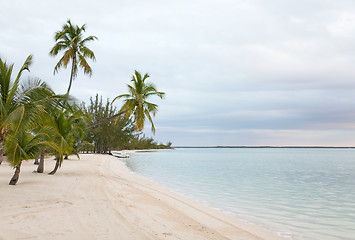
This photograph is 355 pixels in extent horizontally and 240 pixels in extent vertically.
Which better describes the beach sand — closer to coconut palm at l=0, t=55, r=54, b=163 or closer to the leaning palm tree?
the leaning palm tree

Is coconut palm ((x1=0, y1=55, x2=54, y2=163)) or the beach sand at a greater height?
coconut palm ((x1=0, y1=55, x2=54, y2=163))

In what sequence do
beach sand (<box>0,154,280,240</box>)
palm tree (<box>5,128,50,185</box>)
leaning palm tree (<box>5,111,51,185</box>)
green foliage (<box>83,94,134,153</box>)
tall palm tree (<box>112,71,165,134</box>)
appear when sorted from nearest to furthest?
beach sand (<box>0,154,280,240</box>), leaning palm tree (<box>5,111,51,185</box>), palm tree (<box>5,128,50,185</box>), tall palm tree (<box>112,71,165,134</box>), green foliage (<box>83,94,134,153</box>)

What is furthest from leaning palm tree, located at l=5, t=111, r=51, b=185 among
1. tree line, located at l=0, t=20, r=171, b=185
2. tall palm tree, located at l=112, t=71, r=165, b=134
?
tall palm tree, located at l=112, t=71, r=165, b=134

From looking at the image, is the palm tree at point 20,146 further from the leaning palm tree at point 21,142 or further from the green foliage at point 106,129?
the green foliage at point 106,129

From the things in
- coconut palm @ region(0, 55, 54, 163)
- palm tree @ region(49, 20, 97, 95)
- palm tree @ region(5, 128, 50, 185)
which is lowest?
palm tree @ region(5, 128, 50, 185)

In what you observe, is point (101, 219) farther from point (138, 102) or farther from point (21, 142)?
point (138, 102)

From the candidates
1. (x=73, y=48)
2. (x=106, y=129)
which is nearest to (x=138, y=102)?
(x=73, y=48)

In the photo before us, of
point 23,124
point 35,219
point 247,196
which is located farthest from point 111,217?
point 247,196

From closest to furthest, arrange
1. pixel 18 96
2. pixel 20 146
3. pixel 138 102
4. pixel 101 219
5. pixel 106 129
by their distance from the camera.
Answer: pixel 101 219 → pixel 18 96 → pixel 20 146 → pixel 138 102 → pixel 106 129

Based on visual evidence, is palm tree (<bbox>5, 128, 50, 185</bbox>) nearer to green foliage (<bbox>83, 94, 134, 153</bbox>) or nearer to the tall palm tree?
the tall palm tree

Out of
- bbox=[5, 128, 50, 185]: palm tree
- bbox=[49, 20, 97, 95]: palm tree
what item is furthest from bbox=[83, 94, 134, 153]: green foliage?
bbox=[5, 128, 50, 185]: palm tree

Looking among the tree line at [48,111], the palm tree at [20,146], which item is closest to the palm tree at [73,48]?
the tree line at [48,111]

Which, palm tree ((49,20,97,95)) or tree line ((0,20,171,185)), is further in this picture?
palm tree ((49,20,97,95))

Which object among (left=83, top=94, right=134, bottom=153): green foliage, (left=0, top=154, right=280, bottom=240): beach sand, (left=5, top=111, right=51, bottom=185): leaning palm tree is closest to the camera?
(left=0, top=154, right=280, bottom=240): beach sand
